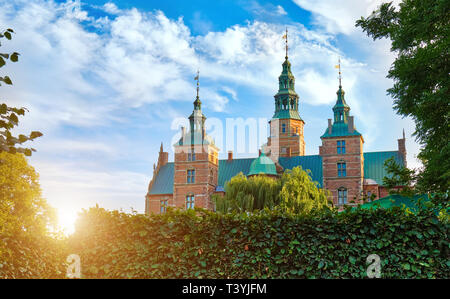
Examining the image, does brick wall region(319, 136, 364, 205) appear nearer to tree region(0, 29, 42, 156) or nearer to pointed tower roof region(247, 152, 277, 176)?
pointed tower roof region(247, 152, 277, 176)

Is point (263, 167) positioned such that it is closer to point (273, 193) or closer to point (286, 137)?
point (273, 193)

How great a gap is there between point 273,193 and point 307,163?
1541 cm

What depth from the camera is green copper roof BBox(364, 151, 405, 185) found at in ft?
154

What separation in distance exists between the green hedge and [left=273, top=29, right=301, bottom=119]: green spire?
160ft

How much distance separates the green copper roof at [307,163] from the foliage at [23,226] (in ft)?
119

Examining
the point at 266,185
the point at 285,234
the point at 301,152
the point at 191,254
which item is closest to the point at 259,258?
the point at 285,234


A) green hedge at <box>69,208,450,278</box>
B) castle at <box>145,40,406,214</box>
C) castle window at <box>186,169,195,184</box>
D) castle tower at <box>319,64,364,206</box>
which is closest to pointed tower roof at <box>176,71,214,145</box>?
castle at <box>145,40,406,214</box>

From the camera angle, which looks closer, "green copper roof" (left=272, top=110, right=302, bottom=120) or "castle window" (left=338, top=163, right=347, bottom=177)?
"castle window" (left=338, top=163, right=347, bottom=177)

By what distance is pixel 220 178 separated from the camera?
170 feet

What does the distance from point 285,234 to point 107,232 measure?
3349 mm

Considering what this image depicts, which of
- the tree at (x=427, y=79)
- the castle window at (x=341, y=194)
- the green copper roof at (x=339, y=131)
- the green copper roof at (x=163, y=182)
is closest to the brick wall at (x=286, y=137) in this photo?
the green copper roof at (x=339, y=131)

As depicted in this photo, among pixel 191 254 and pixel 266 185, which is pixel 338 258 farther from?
pixel 266 185

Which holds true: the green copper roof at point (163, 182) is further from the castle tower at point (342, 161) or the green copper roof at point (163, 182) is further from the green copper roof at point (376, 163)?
the green copper roof at point (376, 163)

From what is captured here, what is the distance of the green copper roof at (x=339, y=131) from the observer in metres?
45.3
